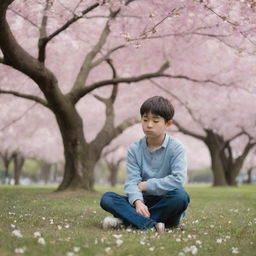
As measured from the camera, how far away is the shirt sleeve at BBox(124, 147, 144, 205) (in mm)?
5910

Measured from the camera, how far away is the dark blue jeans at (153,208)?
19.2 ft

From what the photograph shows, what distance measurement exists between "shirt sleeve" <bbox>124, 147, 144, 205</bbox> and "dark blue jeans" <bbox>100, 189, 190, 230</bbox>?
6.8 inches

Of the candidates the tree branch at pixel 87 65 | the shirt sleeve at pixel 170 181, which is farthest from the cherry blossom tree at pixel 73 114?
the shirt sleeve at pixel 170 181

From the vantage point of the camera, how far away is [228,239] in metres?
5.25

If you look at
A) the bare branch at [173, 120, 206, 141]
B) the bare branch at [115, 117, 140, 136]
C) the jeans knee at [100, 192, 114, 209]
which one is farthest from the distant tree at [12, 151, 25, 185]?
the jeans knee at [100, 192, 114, 209]

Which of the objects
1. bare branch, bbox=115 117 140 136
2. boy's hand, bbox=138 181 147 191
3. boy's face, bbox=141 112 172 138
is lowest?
boy's hand, bbox=138 181 147 191

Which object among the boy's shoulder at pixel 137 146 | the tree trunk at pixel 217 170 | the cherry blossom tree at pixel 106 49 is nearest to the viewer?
the boy's shoulder at pixel 137 146

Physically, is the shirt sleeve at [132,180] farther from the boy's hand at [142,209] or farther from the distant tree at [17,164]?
the distant tree at [17,164]

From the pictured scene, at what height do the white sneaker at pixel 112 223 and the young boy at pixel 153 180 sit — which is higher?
the young boy at pixel 153 180

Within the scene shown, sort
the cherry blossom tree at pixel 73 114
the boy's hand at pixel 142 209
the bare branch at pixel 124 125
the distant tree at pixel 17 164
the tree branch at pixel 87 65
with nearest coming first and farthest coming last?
1. the boy's hand at pixel 142 209
2. the cherry blossom tree at pixel 73 114
3. the tree branch at pixel 87 65
4. the bare branch at pixel 124 125
5. the distant tree at pixel 17 164

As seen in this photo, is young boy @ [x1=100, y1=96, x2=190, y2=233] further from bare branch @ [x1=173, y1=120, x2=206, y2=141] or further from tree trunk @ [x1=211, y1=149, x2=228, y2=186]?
tree trunk @ [x1=211, y1=149, x2=228, y2=186]

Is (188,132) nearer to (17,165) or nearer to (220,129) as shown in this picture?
(220,129)

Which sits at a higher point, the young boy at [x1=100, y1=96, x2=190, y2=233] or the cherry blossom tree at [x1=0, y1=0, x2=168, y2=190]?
the cherry blossom tree at [x1=0, y1=0, x2=168, y2=190]

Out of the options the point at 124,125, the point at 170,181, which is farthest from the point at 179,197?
the point at 124,125
